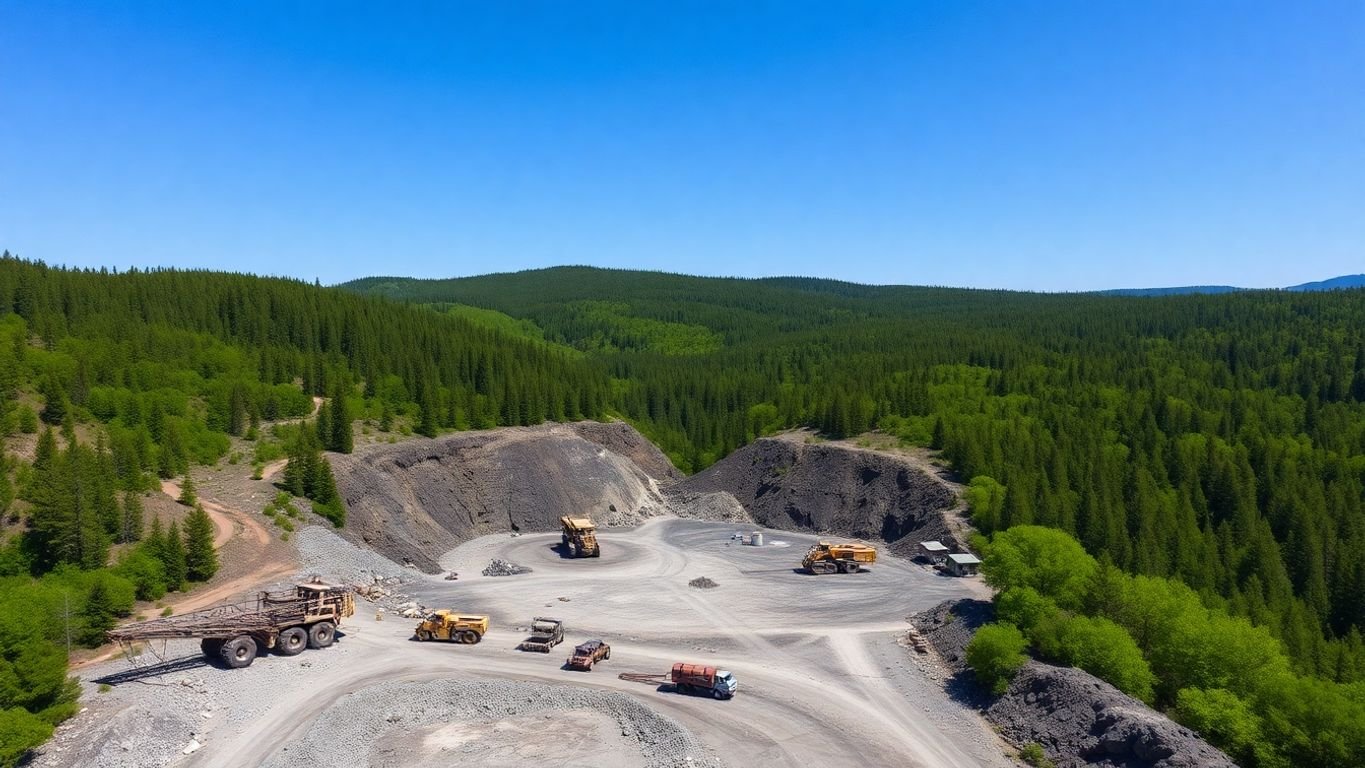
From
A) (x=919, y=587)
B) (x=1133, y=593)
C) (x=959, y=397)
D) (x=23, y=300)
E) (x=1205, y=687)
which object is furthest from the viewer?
(x=959, y=397)

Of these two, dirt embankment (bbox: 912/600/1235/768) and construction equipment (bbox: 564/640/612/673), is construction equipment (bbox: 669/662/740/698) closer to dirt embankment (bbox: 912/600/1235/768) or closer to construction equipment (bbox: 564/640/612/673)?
construction equipment (bbox: 564/640/612/673)

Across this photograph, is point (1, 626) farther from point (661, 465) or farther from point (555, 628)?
point (661, 465)

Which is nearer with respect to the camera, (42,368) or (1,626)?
(1,626)

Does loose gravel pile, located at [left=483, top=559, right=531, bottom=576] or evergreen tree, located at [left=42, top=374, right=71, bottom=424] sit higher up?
evergreen tree, located at [left=42, top=374, right=71, bottom=424]

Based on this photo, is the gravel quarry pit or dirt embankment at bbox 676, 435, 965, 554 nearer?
the gravel quarry pit

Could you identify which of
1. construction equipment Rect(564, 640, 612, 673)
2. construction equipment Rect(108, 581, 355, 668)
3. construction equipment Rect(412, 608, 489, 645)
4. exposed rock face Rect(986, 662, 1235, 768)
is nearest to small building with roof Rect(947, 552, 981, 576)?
exposed rock face Rect(986, 662, 1235, 768)

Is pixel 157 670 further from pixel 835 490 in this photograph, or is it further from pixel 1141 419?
pixel 1141 419

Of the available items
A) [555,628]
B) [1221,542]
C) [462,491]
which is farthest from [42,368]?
[1221,542]
